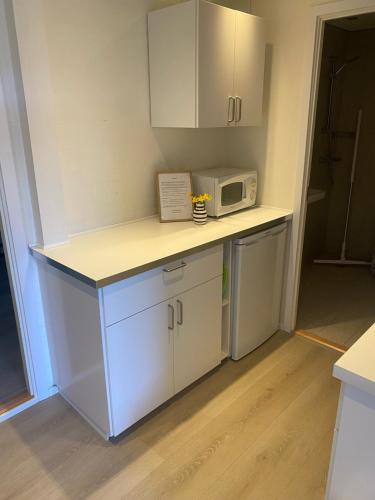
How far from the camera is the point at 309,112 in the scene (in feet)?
7.69

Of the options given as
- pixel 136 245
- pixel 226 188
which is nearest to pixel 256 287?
pixel 226 188

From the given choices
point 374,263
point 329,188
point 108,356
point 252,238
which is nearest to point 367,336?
point 108,356

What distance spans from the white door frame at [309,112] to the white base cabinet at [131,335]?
738 millimetres

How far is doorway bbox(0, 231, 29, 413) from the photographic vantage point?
2.14 metres

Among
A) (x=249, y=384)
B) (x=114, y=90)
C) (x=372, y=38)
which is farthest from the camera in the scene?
(x=372, y=38)

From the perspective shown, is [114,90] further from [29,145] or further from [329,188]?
[329,188]

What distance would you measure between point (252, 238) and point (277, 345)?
2.83ft

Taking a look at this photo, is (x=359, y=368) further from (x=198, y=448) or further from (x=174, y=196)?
(x=174, y=196)

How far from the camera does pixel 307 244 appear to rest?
13.4ft

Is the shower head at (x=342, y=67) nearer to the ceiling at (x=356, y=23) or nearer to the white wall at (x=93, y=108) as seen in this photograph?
the ceiling at (x=356, y=23)

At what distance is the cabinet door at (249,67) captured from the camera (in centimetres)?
219

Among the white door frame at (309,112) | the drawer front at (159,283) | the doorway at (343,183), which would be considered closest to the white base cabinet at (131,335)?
the drawer front at (159,283)

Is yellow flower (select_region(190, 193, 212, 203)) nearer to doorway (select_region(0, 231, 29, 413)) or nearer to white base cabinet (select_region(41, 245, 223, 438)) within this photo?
white base cabinet (select_region(41, 245, 223, 438))

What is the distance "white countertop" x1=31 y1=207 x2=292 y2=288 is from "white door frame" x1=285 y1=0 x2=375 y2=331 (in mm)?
166
